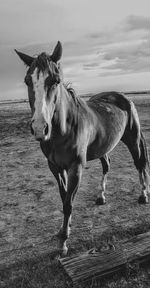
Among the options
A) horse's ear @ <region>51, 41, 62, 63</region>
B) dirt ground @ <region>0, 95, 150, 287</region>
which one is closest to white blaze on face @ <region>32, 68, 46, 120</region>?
horse's ear @ <region>51, 41, 62, 63</region>

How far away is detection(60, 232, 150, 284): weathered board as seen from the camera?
347cm

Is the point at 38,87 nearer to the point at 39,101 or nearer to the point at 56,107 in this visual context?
the point at 39,101

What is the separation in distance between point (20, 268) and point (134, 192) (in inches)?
123

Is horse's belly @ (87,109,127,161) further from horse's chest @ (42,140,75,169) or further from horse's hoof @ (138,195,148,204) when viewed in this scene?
horse's hoof @ (138,195,148,204)

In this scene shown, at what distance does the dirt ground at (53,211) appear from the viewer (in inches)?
181

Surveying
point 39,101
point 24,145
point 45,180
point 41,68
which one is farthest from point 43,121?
point 24,145

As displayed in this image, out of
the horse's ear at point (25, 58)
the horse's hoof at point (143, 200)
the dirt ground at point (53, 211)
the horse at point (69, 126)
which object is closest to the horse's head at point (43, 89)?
the horse at point (69, 126)

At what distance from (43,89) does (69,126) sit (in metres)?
1.02

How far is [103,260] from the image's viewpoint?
11.8ft

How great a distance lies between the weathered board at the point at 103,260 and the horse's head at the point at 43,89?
152 centimetres

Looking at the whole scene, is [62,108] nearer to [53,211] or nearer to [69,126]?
[69,126]

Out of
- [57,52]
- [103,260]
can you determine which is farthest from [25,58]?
[103,260]

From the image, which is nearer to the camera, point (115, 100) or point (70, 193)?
point (70, 193)

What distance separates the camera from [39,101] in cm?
333
